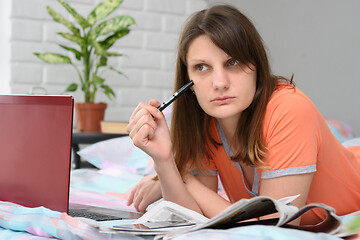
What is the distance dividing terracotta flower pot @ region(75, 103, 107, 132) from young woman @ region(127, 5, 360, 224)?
1176 millimetres

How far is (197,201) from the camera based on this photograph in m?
1.04

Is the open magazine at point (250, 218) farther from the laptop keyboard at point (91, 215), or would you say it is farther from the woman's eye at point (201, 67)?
the woman's eye at point (201, 67)

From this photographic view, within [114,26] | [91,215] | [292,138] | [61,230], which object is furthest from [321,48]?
[61,230]

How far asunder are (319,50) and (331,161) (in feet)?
3.57

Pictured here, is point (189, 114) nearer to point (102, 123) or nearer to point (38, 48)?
point (102, 123)

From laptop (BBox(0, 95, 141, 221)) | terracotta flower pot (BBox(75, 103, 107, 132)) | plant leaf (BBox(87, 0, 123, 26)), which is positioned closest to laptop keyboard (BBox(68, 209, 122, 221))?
laptop (BBox(0, 95, 141, 221))

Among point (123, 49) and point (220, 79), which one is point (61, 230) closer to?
point (220, 79)

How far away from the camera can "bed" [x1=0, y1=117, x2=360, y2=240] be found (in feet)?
1.92

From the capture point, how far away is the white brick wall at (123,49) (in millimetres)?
2381

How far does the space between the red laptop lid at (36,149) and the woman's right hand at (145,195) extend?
30 cm

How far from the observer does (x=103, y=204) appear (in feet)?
4.01

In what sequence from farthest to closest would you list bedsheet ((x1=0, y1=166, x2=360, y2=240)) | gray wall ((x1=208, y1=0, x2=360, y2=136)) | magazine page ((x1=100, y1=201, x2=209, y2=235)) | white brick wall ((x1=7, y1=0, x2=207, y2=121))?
white brick wall ((x1=7, y1=0, x2=207, y2=121))
gray wall ((x1=208, y1=0, x2=360, y2=136))
magazine page ((x1=100, y1=201, x2=209, y2=235))
bedsheet ((x1=0, y1=166, x2=360, y2=240))

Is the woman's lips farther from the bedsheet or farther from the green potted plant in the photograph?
the green potted plant

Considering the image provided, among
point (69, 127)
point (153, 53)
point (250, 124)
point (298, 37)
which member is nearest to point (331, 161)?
point (250, 124)
